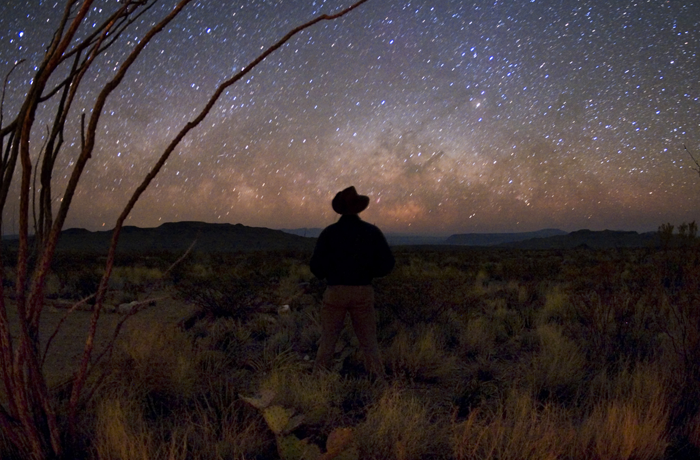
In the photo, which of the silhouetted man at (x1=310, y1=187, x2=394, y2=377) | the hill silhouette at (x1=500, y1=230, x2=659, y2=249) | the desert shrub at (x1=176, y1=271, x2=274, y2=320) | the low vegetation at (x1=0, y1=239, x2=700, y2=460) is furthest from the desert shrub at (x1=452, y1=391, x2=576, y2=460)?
the hill silhouette at (x1=500, y1=230, x2=659, y2=249)

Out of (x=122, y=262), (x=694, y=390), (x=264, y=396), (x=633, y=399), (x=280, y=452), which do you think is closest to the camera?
(x=280, y=452)

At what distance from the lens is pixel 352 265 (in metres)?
4.58

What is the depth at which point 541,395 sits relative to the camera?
4.80m

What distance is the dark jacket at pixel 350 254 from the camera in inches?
181

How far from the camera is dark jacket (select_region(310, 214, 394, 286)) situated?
459 cm

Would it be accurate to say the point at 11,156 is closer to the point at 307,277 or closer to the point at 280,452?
the point at 280,452

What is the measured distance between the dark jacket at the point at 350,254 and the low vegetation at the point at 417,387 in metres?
1.00

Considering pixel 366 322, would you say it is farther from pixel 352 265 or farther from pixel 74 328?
pixel 74 328

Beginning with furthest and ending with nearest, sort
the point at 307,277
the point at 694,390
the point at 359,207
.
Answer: the point at 307,277
the point at 359,207
the point at 694,390

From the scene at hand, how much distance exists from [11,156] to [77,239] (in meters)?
103

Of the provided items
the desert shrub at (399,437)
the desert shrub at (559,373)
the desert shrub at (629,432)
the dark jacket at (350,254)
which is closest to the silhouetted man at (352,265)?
the dark jacket at (350,254)

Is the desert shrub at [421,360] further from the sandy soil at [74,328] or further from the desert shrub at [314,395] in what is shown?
the sandy soil at [74,328]

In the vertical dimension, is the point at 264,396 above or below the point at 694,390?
above

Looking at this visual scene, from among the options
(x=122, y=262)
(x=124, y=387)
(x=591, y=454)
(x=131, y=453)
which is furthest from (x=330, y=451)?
(x=122, y=262)
